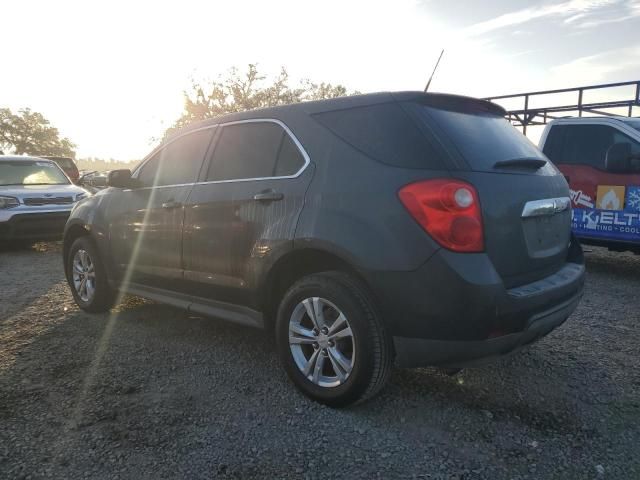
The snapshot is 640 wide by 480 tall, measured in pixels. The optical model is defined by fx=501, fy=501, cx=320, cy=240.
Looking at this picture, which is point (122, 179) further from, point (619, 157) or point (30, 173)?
point (30, 173)

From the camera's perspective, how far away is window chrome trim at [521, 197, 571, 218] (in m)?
2.69

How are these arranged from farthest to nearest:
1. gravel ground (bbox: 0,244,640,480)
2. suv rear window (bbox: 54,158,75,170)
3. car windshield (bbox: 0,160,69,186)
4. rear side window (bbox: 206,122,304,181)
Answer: suv rear window (bbox: 54,158,75,170) → car windshield (bbox: 0,160,69,186) → rear side window (bbox: 206,122,304,181) → gravel ground (bbox: 0,244,640,480)

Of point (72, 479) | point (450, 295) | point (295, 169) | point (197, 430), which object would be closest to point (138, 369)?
point (197, 430)

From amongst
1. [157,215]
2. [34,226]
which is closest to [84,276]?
[157,215]

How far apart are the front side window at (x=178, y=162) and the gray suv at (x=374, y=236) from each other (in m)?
0.05

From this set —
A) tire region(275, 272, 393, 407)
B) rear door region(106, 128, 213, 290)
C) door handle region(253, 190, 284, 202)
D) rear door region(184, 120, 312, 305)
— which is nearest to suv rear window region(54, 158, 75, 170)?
rear door region(106, 128, 213, 290)

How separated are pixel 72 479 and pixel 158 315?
266 cm

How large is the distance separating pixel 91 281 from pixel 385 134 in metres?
3.43

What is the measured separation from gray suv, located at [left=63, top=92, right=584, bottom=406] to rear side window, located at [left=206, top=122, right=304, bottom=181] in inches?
0.4

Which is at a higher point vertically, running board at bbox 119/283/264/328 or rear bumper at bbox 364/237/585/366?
rear bumper at bbox 364/237/585/366

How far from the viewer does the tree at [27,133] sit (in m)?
50.7

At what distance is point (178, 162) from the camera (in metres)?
3.96

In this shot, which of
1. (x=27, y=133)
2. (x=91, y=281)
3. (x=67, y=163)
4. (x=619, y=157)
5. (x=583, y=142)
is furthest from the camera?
(x=27, y=133)

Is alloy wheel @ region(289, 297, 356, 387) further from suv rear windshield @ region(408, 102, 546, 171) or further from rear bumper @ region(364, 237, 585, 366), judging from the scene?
suv rear windshield @ region(408, 102, 546, 171)
